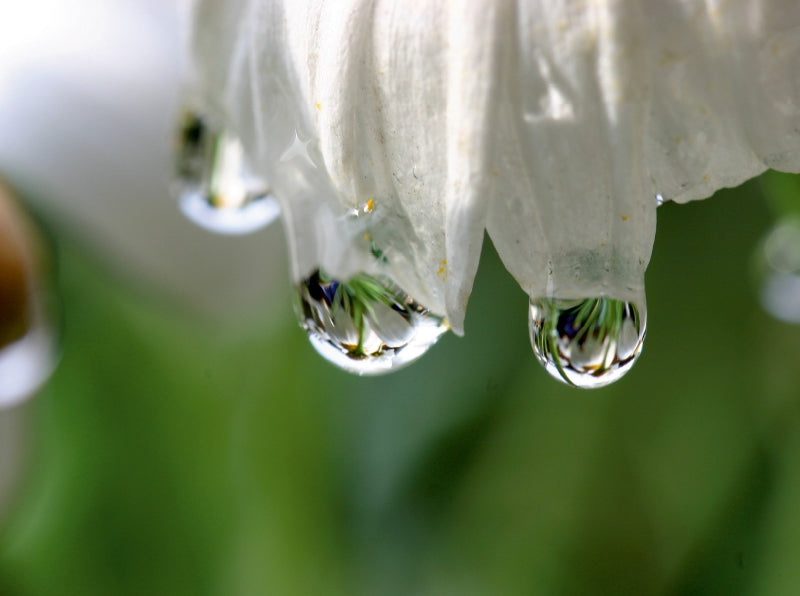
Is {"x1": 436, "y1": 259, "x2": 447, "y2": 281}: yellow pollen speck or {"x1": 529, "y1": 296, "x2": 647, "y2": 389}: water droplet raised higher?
{"x1": 436, "y1": 259, "x2": 447, "y2": 281}: yellow pollen speck

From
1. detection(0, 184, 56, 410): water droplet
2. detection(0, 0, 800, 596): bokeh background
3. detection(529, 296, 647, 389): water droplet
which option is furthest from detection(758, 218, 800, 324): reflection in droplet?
detection(0, 184, 56, 410): water droplet

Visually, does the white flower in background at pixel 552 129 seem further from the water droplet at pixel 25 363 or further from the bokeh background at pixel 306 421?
the water droplet at pixel 25 363

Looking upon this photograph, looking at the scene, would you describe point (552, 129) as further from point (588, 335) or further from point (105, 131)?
point (105, 131)

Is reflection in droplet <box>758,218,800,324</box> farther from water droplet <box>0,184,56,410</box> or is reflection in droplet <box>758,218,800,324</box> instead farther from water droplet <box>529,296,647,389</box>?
water droplet <box>0,184,56,410</box>

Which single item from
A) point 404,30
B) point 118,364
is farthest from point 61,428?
point 404,30

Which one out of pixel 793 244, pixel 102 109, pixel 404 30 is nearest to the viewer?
pixel 404 30

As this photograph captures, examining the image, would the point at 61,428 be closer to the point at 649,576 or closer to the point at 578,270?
the point at 649,576
